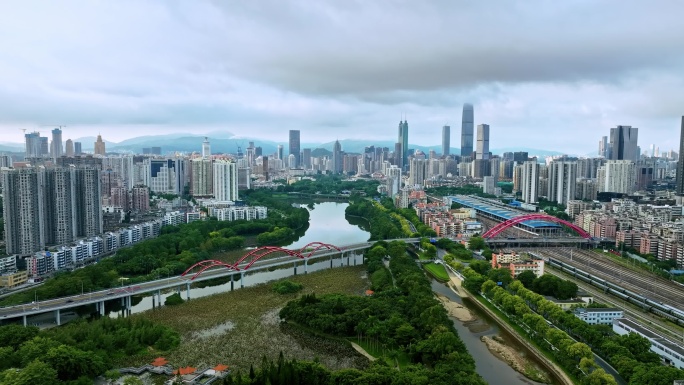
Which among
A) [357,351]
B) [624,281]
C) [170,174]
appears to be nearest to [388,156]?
[170,174]

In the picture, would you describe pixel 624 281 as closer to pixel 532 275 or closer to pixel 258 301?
pixel 532 275

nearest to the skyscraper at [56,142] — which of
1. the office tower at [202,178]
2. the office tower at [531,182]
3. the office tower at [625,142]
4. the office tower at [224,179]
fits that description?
the office tower at [202,178]

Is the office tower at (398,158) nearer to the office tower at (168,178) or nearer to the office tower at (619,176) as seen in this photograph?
the office tower at (619,176)

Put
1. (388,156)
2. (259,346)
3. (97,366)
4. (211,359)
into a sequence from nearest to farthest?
(97,366) < (211,359) < (259,346) < (388,156)

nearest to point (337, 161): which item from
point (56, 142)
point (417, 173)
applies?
point (417, 173)

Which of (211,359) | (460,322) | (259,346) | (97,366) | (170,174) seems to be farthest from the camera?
(170,174)

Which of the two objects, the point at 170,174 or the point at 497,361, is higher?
the point at 170,174
